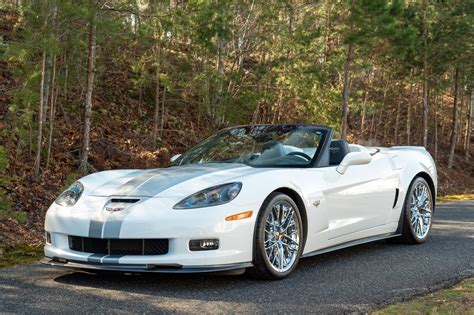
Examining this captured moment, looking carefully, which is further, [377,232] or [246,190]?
[377,232]

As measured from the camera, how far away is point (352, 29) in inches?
762

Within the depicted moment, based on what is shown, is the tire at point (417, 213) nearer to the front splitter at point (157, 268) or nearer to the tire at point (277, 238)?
the tire at point (277, 238)

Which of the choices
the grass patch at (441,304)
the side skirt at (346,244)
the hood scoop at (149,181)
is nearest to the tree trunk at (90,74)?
the hood scoop at (149,181)

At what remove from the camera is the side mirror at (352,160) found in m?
5.75

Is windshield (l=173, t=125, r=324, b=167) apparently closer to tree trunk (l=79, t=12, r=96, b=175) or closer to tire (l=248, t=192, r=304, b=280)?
tire (l=248, t=192, r=304, b=280)

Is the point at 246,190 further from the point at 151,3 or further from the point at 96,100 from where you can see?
the point at 96,100

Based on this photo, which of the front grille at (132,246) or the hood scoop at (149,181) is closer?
the front grille at (132,246)

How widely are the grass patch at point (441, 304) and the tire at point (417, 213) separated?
2.19 meters

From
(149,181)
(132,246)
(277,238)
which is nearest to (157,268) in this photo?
(132,246)

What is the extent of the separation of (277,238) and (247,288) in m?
0.56

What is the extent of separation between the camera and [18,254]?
598 centimetres

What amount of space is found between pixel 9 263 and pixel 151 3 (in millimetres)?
7626

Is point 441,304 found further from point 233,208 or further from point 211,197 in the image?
point 211,197

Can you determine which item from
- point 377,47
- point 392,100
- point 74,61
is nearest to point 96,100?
point 74,61
